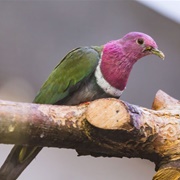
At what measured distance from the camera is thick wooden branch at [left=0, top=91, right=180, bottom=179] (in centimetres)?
131

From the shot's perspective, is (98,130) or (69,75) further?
(69,75)

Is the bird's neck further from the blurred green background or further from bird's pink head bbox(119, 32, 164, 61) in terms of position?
→ the blurred green background

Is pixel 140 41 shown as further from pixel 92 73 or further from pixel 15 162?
pixel 15 162

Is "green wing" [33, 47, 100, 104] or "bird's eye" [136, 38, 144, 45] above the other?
"bird's eye" [136, 38, 144, 45]

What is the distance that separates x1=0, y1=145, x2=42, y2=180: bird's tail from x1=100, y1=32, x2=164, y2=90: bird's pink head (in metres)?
0.36

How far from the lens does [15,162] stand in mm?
1624

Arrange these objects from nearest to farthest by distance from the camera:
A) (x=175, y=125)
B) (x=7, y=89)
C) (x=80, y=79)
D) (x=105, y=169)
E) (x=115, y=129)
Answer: (x=115, y=129) → (x=175, y=125) → (x=80, y=79) → (x=7, y=89) → (x=105, y=169)

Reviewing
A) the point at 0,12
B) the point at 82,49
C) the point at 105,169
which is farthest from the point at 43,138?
the point at 105,169

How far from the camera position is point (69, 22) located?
2.67 m

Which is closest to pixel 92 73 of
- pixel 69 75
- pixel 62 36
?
pixel 69 75

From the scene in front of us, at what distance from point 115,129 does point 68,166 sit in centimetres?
194

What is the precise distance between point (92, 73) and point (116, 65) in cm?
9

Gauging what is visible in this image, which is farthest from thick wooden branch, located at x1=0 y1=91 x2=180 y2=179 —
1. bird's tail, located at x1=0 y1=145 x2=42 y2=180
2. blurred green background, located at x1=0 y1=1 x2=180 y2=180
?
blurred green background, located at x1=0 y1=1 x2=180 y2=180

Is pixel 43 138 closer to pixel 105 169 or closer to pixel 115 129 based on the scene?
pixel 115 129
